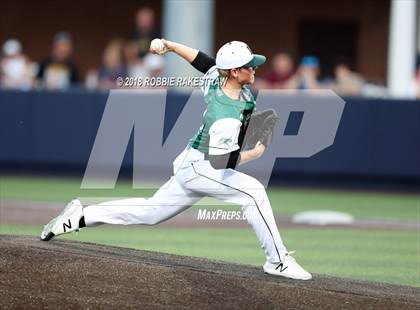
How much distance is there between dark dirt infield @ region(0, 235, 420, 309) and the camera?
278 inches

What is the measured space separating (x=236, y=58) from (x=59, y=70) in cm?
1097

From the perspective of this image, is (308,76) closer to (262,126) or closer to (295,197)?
(295,197)

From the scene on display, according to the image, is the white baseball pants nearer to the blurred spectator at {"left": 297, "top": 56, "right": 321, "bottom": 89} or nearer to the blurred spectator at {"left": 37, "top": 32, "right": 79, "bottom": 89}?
the blurred spectator at {"left": 297, "top": 56, "right": 321, "bottom": 89}

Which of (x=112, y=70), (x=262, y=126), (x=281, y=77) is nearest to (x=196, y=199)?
(x=262, y=126)

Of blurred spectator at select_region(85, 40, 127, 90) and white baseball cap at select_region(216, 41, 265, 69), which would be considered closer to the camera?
white baseball cap at select_region(216, 41, 265, 69)

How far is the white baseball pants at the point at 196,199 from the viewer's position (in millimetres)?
7656

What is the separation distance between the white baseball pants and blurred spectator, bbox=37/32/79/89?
1015cm

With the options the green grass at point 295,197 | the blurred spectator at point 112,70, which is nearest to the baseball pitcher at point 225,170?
the green grass at point 295,197

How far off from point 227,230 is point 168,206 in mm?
5016

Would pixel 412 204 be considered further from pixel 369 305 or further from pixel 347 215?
pixel 369 305

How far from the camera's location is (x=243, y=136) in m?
7.89

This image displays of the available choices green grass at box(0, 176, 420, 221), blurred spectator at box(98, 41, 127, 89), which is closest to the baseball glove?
green grass at box(0, 176, 420, 221)

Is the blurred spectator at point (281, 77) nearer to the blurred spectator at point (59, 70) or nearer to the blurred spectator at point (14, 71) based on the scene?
the blurred spectator at point (59, 70)

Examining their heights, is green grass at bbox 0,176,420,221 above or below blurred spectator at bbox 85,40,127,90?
below
